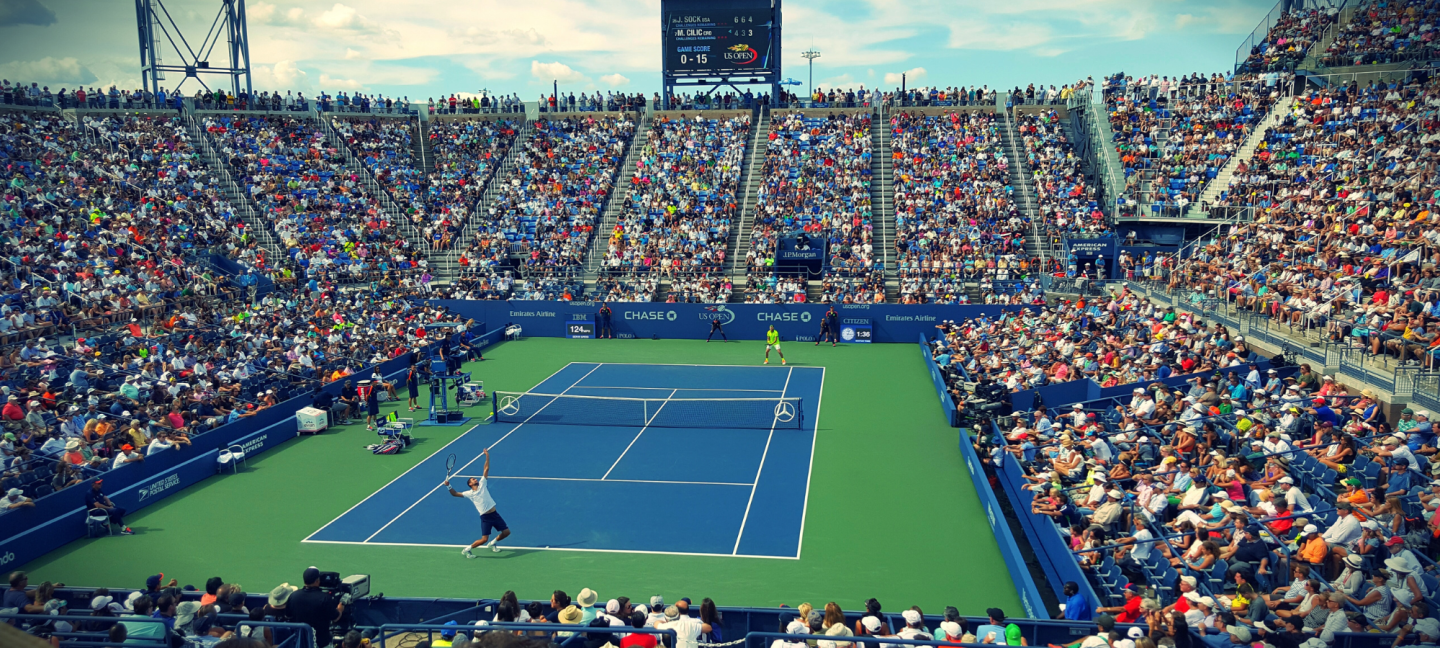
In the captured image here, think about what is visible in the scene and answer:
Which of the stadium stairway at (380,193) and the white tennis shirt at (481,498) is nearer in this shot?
the white tennis shirt at (481,498)

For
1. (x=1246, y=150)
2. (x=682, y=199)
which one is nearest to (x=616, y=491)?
(x=682, y=199)

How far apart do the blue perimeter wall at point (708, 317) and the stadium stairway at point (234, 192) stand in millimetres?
8705

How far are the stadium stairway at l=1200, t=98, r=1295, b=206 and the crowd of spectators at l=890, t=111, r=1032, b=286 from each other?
23.8ft

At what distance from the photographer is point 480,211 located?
46125mm

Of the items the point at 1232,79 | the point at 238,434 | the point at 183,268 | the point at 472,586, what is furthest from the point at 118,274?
the point at 1232,79

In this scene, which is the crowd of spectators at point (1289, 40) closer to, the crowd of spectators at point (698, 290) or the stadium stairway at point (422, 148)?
the crowd of spectators at point (698, 290)

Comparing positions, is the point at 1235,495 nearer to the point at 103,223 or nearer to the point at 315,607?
the point at 315,607

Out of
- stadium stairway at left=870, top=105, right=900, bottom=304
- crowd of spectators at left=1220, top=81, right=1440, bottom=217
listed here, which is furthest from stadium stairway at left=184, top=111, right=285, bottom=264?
crowd of spectators at left=1220, top=81, right=1440, bottom=217

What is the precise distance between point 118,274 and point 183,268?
2.53 meters

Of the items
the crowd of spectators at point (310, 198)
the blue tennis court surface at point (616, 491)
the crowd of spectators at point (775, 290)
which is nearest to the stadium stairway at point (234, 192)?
the crowd of spectators at point (310, 198)

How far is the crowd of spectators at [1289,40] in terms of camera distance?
41.1 m

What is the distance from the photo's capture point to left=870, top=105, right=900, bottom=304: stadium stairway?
39.8 metres

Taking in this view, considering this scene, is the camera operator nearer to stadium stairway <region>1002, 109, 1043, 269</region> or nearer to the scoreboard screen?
stadium stairway <region>1002, 109, 1043, 269</region>

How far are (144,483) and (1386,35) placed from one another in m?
45.5
